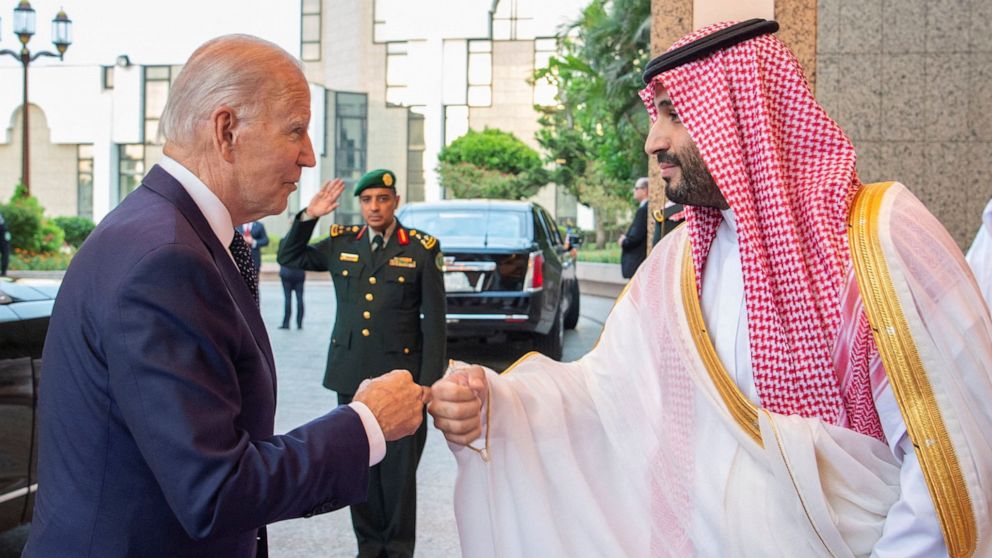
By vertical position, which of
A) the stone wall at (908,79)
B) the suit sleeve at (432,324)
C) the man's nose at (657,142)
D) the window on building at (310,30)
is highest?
the window on building at (310,30)

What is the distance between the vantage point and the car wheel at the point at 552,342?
11.2 m

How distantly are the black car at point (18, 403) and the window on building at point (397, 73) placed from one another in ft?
175

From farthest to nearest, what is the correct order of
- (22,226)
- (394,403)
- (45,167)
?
1. (45,167)
2. (22,226)
3. (394,403)

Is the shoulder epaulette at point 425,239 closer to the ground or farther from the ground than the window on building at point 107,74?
closer to the ground

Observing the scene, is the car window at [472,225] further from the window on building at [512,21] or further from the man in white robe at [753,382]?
the window on building at [512,21]

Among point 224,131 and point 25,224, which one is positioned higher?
point 224,131

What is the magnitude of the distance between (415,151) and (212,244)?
2138 inches

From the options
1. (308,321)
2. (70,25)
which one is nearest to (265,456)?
(308,321)

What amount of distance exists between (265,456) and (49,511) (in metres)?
0.42

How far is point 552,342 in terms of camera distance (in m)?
11.3

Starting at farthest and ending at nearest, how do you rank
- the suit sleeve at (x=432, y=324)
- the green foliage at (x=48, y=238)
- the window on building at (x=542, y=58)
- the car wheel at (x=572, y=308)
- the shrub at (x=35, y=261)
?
the window on building at (x=542, y=58) → the green foliage at (x=48, y=238) → the shrub at (x=35, y=261) → the car wheel at (x=572, y=308) → the suit sleeve at (x=432, y=324)

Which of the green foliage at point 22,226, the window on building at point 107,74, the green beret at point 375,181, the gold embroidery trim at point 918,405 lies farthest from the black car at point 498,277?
the window on building at point 107,74

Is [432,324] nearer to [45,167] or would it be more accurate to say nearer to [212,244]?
[212,244]

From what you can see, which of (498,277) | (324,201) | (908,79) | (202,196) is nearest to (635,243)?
(498,277)
